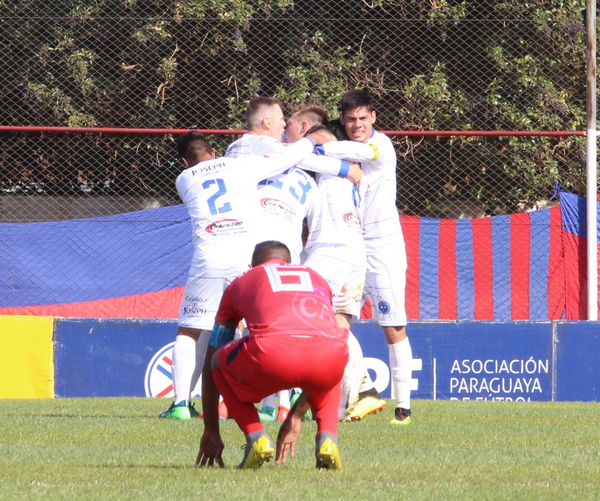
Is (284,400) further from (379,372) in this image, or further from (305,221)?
(379,372)

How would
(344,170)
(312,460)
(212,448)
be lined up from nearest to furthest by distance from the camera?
(212,448), (312,460), (344,170)

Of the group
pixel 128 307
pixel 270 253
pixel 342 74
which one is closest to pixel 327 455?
pixel 270 253

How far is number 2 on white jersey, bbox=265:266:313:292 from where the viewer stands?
4113mm

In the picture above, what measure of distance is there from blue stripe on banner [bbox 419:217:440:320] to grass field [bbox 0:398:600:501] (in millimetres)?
3341

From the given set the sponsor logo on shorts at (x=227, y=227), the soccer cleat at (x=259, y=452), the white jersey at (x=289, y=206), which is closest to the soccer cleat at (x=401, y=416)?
the white jersey at (x=289, y=206)

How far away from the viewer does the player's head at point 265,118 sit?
671cm

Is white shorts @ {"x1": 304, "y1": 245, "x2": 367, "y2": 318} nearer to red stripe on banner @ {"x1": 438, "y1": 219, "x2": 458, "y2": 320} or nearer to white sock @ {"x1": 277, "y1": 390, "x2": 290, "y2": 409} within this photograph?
white sock @ {"x1": 277, "y1": 390, "x2": 290, "y2": 409}

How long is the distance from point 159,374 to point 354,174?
13.2ft

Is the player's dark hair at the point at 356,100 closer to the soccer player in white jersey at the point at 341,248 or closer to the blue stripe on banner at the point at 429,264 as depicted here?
the soccer player in white jersey at the point at 341,248

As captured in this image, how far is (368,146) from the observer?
6.59 meters

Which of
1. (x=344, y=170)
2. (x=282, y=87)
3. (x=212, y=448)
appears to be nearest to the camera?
(x=212, y=448)

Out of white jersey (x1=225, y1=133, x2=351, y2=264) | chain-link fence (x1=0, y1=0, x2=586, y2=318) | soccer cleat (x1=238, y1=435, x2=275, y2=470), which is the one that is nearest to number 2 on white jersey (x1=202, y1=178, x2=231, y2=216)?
white jersey (x1=225, y1=133, x2=351, y2=264)

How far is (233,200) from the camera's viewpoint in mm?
6355

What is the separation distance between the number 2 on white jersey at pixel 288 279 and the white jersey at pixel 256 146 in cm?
242
